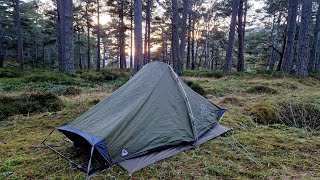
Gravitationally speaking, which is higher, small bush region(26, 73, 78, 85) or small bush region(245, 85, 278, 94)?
small bush region(26, 73, 78, 85)

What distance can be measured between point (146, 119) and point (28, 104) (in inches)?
149

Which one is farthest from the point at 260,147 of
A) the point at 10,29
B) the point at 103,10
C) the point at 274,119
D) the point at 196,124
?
the point at 10,29

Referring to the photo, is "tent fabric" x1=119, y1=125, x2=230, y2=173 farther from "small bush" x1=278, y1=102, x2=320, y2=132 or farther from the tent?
"small bush" x1=278, y1=102, x2=320, y2=132

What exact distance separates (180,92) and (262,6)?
25064mm

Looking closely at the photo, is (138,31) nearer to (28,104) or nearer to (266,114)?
(28,104)

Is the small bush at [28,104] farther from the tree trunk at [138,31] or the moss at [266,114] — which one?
the moss at [266,114]

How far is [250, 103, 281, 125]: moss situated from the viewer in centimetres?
479

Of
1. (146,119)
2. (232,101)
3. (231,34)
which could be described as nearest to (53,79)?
(232,101)

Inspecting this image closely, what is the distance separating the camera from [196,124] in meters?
3.61

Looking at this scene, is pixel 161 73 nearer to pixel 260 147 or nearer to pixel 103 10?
pixel 260 147

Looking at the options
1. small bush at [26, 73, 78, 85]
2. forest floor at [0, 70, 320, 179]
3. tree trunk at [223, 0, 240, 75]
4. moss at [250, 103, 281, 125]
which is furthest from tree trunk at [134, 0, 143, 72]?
tree trunk at [223, 0, 240, 75]

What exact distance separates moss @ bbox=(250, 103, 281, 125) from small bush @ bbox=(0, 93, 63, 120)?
471cm

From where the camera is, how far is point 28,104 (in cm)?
546

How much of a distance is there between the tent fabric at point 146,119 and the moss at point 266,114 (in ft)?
4.34
